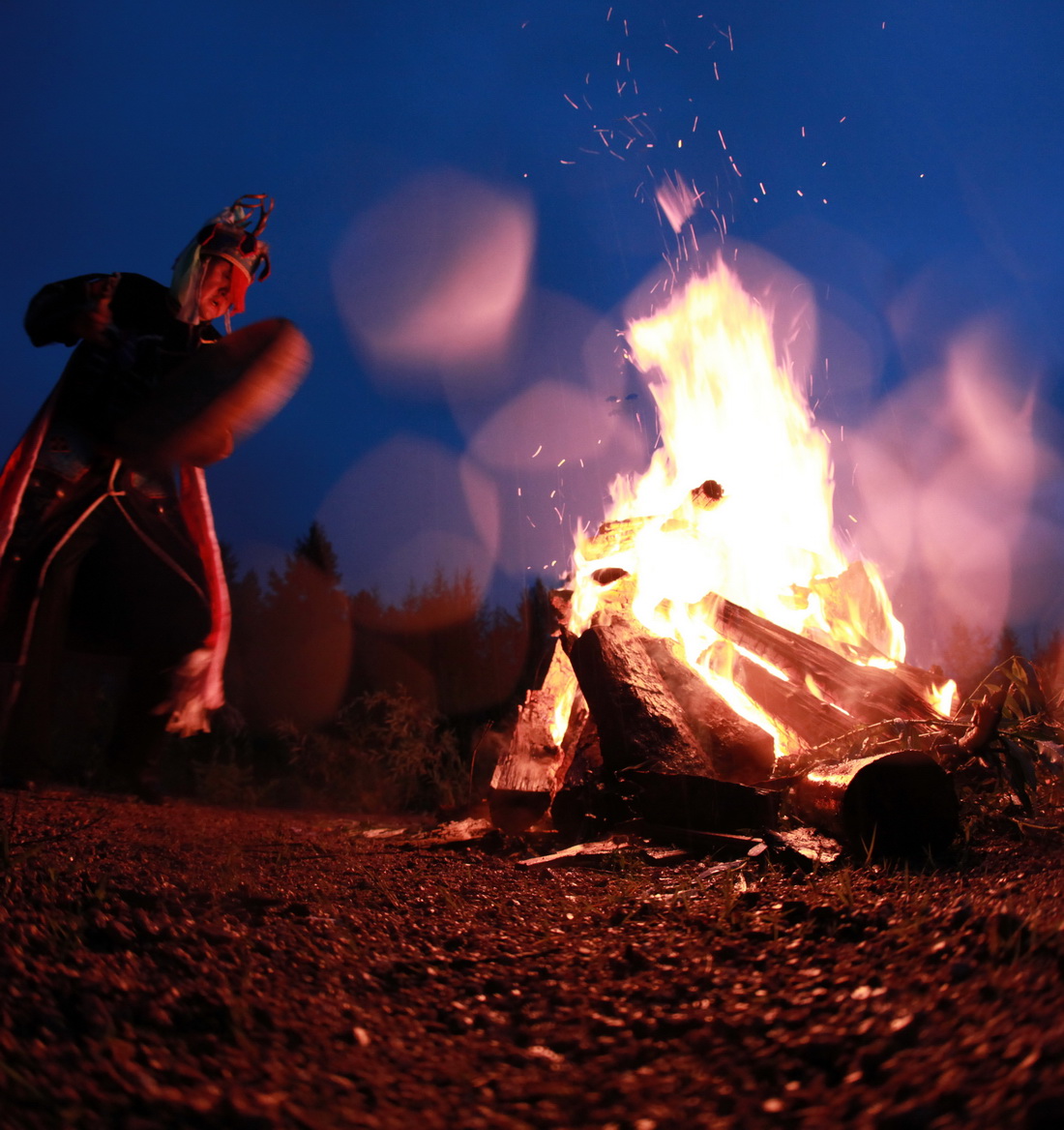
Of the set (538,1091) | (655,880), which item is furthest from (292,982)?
(655,880)

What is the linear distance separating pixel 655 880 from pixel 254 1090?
6.34 feet

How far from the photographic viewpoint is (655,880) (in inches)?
114

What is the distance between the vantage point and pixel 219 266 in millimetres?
3154

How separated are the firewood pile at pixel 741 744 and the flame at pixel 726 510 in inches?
11.6

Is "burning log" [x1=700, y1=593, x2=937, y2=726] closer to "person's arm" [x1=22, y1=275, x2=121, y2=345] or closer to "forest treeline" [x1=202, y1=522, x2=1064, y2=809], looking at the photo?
"forest treeline" [x1=202, y1=522, x2=1064, y2=809]

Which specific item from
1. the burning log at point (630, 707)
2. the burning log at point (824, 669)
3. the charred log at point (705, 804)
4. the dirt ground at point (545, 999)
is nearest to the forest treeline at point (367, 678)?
the burning log at point (630, 707)

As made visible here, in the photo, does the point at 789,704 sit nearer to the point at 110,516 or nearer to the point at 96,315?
the point at 110,516

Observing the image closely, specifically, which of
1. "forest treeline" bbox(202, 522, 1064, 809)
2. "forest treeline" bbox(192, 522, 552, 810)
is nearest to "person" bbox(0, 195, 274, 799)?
"forest treeline" bbox(202, 522, 1064, 809)

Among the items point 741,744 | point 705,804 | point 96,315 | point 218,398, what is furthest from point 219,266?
point 741,744

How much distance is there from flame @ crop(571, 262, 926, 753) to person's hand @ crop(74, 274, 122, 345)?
3688mm

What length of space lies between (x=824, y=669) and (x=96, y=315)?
4475 millimetres

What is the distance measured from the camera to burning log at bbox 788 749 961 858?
2744 millimetres

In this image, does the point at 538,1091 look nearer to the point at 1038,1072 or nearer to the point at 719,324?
the point at 1038,1072

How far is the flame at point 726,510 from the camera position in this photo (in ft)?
18.1
